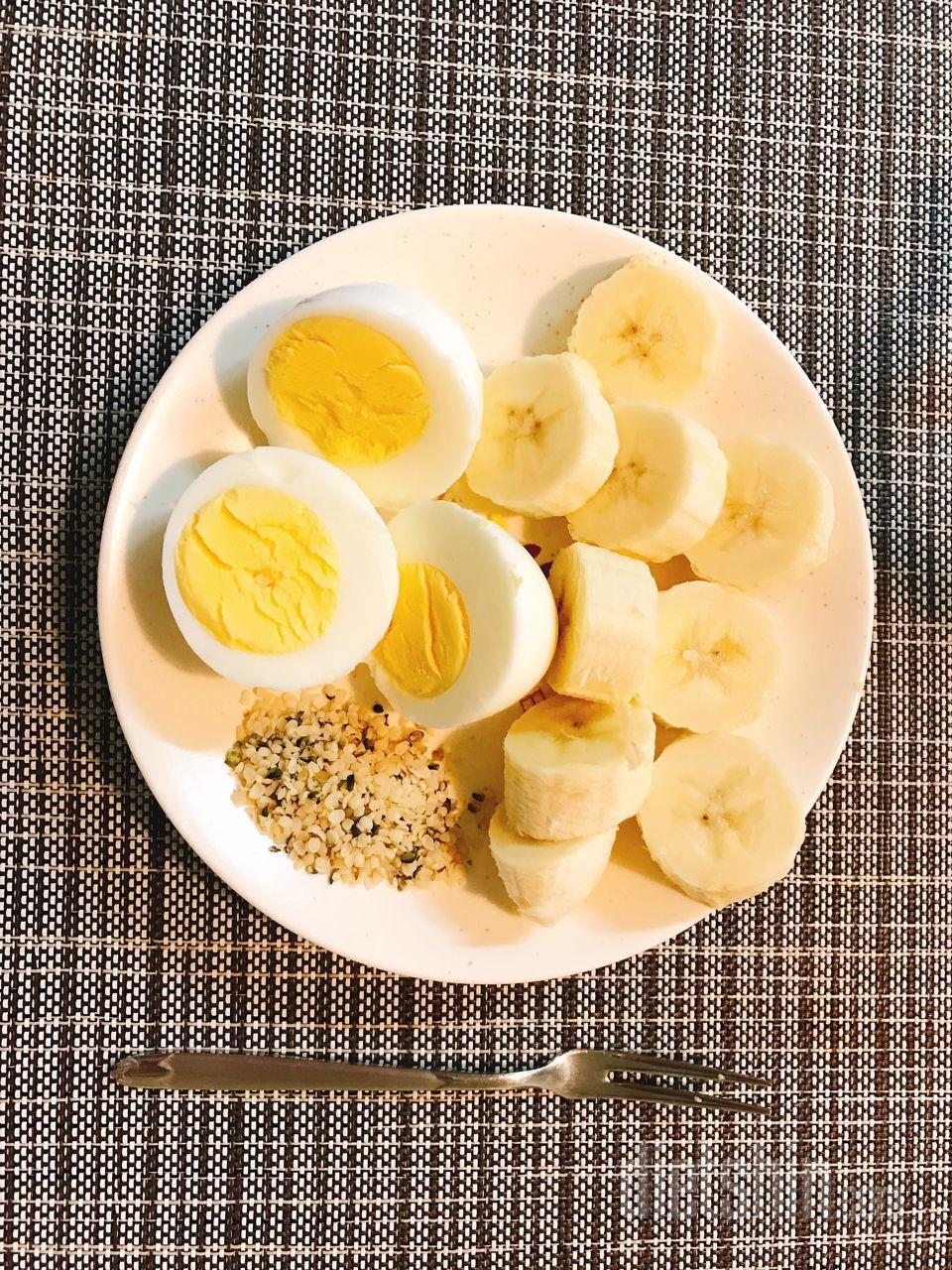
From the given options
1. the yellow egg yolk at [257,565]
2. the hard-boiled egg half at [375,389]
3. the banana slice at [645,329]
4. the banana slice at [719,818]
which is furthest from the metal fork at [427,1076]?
the banana slice at [645,329]

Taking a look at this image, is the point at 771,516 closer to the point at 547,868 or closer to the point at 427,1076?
the point at 547,868

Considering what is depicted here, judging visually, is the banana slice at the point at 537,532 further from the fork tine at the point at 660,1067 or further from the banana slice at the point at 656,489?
the fork tine at the point at 660,1067

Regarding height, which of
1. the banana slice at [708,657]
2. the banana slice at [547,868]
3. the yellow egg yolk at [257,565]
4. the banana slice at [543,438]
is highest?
the banana slice at [543,438]

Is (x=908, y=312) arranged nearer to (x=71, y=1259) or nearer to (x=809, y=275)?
(x=809, y=275)

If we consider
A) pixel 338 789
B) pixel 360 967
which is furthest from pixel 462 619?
pixel 360 967

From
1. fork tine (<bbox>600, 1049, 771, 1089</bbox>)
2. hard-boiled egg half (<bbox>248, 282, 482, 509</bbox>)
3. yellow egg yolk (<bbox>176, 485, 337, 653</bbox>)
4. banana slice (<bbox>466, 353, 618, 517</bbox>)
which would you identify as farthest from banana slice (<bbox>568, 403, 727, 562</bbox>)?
fork tine (<bbox>600, 1049, 771, 1089</bbox>)
